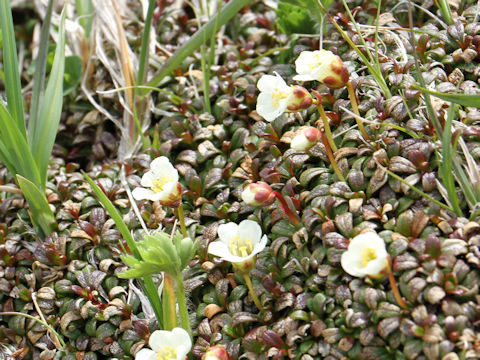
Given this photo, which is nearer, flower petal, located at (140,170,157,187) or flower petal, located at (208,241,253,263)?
flower petal, located at (208,241,253,263)

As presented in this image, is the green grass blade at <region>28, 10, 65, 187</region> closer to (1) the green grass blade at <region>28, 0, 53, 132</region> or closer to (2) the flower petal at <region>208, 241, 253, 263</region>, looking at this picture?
(1) the green grass blade at <region>28, 0, 53, 132</region>

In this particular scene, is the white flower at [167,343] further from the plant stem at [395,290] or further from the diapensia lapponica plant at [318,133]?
the plant stem at [395,290]

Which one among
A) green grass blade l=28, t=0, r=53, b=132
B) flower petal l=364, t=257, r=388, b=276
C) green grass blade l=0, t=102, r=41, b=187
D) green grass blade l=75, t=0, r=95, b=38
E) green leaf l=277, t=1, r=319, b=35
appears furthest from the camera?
green grass blade l=75, t=0, r=95, b=38

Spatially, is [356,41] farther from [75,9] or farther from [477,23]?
[75,9]

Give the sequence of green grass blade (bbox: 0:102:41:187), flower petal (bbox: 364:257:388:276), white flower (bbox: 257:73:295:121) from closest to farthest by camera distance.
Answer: flower petal (bbox: 364:257:388:276) < white flower (bbox: 257:73:295:121) < green grass blade (bbox: 0:102:41:187)

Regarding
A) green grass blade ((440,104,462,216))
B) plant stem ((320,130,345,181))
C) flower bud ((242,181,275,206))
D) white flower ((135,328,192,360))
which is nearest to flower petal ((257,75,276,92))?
plant stem ((320,130,345,181))

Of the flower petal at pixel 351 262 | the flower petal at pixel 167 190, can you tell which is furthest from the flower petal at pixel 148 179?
the flower petal at pixel 351 262

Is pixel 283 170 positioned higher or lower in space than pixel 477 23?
lower

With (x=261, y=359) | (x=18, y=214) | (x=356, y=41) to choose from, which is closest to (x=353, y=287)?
(x=261, y=359)
